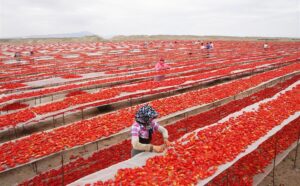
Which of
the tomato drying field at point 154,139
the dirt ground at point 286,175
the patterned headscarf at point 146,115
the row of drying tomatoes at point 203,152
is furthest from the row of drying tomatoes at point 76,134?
the dirt ground at point 286,175

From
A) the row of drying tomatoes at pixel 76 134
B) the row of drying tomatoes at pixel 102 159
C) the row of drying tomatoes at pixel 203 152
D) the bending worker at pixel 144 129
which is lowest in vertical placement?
the row of drying tomatoes at pixel 102 159

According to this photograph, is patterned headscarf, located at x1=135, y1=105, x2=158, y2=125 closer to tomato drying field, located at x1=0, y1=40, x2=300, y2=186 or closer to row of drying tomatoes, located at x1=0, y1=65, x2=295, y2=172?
tomato drying field, located at x1=0, y1=40, x2=300, y2=186

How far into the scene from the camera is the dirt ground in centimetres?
646

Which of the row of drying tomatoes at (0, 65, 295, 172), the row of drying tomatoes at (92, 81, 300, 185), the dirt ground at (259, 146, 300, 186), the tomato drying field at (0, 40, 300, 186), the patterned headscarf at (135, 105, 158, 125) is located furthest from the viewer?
the row of drying tomatoes at (0, 65, 295, 172)

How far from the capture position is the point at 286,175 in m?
6.81

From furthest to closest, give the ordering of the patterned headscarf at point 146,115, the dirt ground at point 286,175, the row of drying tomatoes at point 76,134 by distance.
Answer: the row of drying tomatoes at point 76,134 → the dirt ground at point 286,175 → the patterned headscarf at point 146,115

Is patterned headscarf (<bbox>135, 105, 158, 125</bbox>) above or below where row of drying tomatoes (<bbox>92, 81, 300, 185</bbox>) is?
above

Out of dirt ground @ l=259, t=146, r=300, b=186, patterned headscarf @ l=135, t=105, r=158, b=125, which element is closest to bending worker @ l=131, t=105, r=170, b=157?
patterned headscarf @ l=135, t=105, r=158, b=125

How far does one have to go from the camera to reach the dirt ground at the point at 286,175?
21.2ft

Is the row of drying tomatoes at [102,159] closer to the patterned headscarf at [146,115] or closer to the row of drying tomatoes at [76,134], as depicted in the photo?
the row of drying tomatoes at [76,134]

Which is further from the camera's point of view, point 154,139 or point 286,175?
point 154,139

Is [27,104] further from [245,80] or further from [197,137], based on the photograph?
[245,80]

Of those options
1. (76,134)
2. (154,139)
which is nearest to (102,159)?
(76,134)

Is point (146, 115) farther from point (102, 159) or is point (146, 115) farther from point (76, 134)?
point (76, 134)
